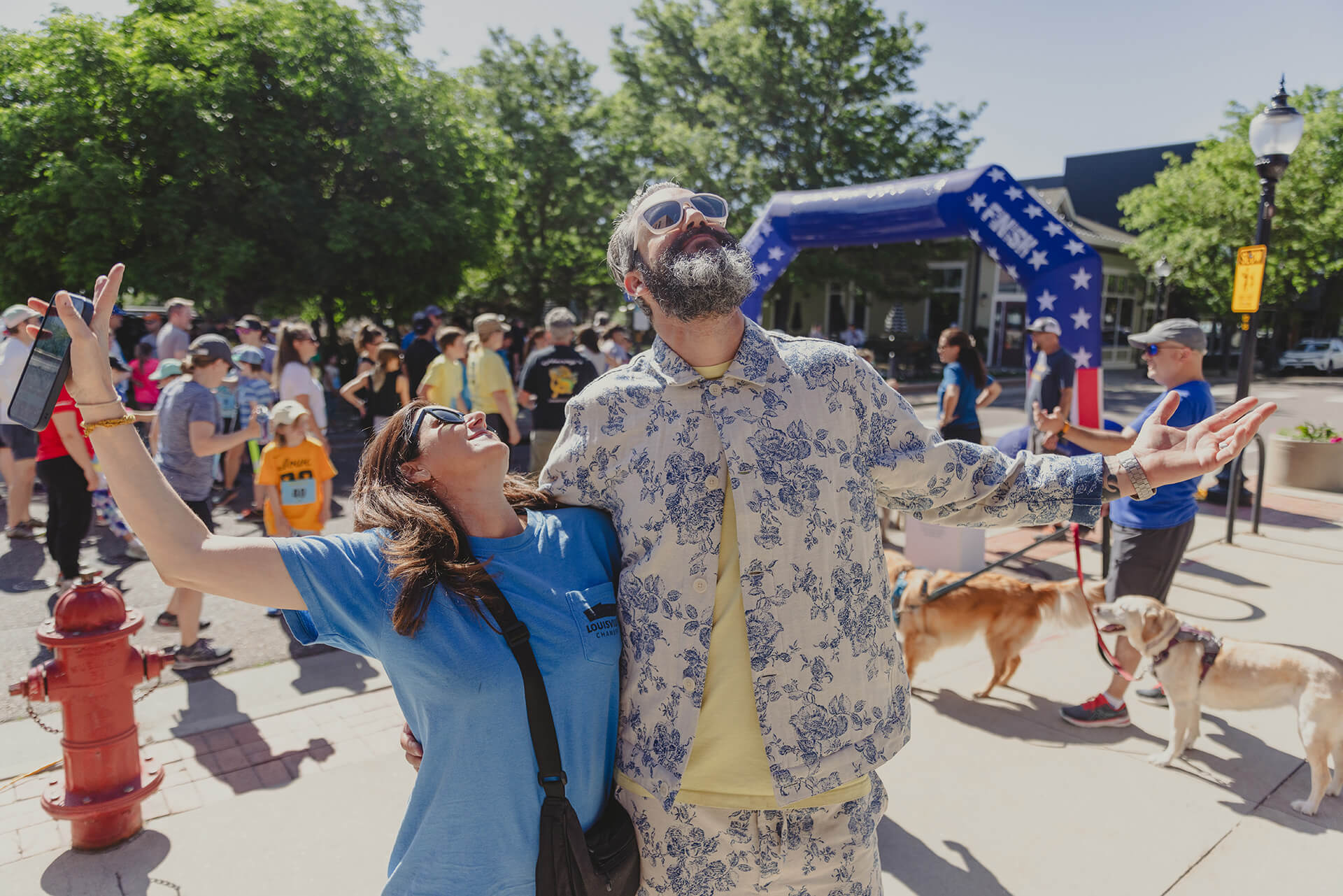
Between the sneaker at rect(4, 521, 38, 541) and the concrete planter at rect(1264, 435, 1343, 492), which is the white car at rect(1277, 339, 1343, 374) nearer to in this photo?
the concrete planter at rect(1264, 435, 1343, 492)

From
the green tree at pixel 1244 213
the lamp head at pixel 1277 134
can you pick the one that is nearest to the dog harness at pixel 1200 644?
the lamp head at pixel 1277 134

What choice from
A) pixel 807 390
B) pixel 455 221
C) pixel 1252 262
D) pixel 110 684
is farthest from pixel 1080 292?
pixel 455 221

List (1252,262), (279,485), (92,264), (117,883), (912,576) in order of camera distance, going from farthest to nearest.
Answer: (92,264), (1252,262), (279,485), (912,576), (117,883)

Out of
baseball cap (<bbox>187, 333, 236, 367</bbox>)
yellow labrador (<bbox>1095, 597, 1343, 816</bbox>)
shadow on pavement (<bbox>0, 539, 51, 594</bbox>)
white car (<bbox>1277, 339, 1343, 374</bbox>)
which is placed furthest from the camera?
white car (<bbox>1277, 339, 1343, 374</bbox>)

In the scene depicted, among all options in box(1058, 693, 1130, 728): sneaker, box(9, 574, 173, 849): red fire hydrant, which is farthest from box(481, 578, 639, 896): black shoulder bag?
box(1058, 693, 1130, 728): sneaker

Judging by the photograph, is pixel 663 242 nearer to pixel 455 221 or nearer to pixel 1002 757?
pixel 1002 757

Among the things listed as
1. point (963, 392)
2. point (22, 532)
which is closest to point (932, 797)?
point (963, 392)

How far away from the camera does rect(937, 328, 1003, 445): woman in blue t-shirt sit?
6.96m

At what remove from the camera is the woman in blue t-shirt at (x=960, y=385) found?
22.8 feet

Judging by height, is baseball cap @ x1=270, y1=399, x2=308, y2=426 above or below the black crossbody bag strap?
above

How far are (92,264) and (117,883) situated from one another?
1411 centimetres

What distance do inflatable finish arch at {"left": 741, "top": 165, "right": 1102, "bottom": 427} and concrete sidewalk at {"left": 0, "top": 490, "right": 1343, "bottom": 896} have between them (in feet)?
8.43

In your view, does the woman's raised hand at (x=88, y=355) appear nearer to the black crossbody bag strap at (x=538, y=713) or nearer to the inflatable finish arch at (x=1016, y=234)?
the black crossbody bag strap at (x=538, y=713)

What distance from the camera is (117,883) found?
2879 millimetres
